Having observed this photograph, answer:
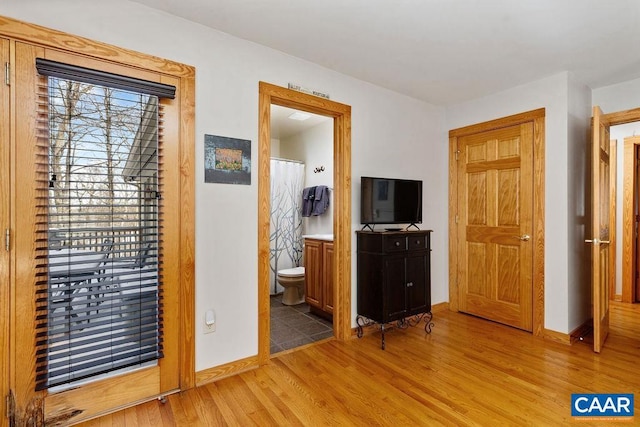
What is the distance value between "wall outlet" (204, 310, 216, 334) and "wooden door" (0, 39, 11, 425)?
1010 millimetres

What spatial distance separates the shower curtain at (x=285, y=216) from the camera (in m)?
4.63

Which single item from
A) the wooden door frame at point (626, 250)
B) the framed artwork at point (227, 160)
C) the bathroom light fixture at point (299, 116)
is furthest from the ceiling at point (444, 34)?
the wooden door frame at point (626, 250)

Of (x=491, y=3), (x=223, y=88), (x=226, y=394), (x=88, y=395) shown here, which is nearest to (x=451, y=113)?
(x=491, y=3)

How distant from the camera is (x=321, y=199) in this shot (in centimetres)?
446

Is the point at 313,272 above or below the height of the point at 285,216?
below

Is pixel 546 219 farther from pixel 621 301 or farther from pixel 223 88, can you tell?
pixel 223 88

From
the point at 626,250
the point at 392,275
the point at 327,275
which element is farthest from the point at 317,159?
the point at 626,250

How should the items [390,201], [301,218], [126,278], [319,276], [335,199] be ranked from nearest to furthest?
[126,278], [335,199], [390,201], [319,276], [301,218]

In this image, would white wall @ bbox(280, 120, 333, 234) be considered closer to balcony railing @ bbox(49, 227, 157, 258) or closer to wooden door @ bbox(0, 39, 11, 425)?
balcony railing @ bbox(49, 227, 157, 258)

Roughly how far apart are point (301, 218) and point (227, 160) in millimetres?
2638

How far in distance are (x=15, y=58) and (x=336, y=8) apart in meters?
1.81

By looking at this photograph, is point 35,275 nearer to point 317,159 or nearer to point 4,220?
point 4,220

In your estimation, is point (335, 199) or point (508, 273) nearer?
point (335, 199)

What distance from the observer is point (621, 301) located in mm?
4180
